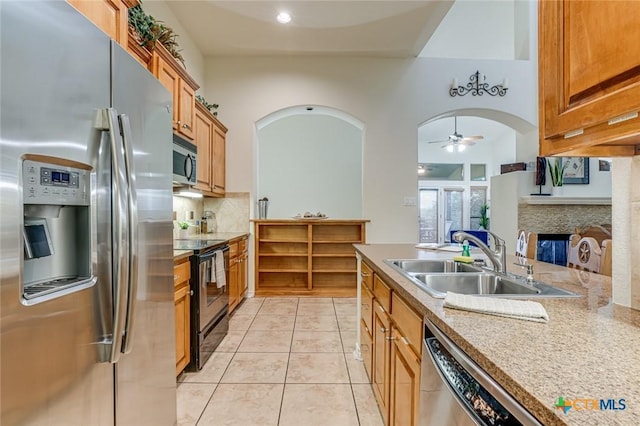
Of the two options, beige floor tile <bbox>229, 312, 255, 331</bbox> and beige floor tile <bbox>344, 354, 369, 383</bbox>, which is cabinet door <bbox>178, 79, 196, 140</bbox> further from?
beige floor tile <bbox>344, 354, 369, 383</bbox>

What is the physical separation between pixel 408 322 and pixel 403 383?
0.27m

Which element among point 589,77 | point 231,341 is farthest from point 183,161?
point 589,77

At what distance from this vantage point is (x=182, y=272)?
7.11ft

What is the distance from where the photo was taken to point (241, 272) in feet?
13.3

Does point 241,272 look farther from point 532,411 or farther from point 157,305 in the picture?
point 532,411

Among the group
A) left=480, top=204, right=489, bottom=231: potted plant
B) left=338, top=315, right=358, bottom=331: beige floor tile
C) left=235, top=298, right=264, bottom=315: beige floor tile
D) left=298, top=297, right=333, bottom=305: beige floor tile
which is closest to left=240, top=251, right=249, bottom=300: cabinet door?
left=235, top=298, right=264, bottom=315: beige floor tile

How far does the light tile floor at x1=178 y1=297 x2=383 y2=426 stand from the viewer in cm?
190

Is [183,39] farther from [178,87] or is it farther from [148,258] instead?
[148,258]

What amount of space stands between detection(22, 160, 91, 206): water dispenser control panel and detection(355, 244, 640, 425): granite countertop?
1.10 m

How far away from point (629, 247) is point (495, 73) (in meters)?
4.48

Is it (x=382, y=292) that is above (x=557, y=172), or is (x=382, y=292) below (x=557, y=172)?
below

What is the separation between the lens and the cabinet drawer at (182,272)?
81.4 inches

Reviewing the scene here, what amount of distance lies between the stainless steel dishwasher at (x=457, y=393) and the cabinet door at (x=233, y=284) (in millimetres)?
2706

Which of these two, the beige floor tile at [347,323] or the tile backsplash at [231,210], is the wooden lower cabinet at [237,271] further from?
the beige floor tile at [347,323]
